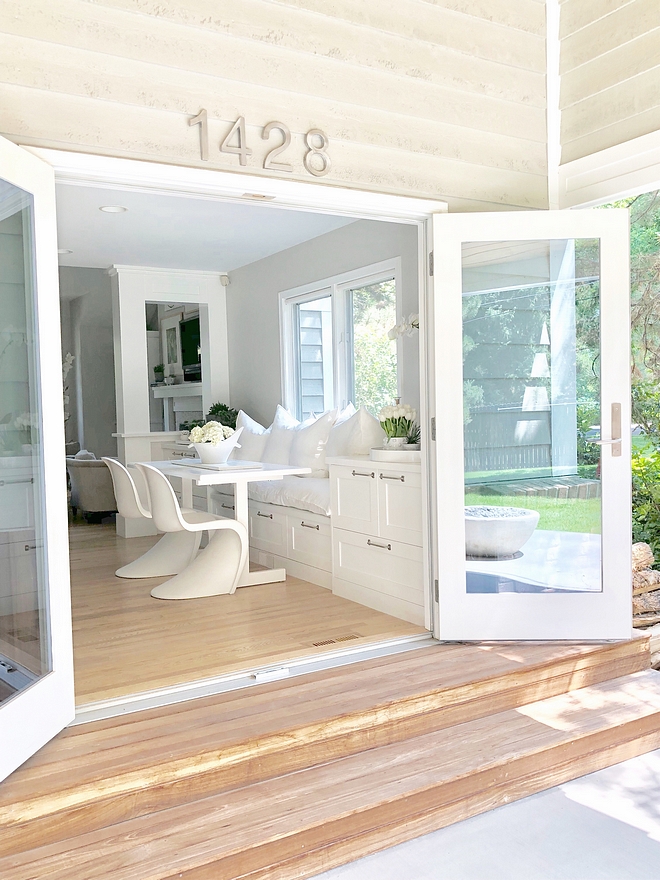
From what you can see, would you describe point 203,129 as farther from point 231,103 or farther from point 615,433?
point 615,433

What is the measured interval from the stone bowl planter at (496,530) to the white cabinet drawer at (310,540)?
1.42m

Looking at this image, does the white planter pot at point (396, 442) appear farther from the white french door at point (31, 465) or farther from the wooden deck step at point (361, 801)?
the white french door at point (31, 465)

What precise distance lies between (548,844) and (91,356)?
8850mm

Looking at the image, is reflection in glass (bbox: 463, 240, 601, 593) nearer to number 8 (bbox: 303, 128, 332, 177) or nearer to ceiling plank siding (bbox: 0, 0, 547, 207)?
ceiling plank siding (bbox: 0, 0, 547, 207)

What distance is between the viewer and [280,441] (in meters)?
6.37

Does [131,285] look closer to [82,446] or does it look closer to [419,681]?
[82,446]

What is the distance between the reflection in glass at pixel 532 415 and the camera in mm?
3748

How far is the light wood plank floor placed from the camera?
344 cm

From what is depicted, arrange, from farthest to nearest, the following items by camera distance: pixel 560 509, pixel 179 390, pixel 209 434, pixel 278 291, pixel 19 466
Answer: pixel 179 390
pixel 278 291
pixel 209 434
pixel 560 509
pixel 19 466

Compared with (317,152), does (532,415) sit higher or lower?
lower

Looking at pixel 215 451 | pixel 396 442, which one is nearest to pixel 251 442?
pixel 215 451

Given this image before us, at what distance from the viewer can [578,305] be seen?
12.5 feet

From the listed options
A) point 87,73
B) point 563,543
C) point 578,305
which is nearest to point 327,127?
point 87,73

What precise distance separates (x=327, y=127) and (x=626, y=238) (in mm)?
1506
